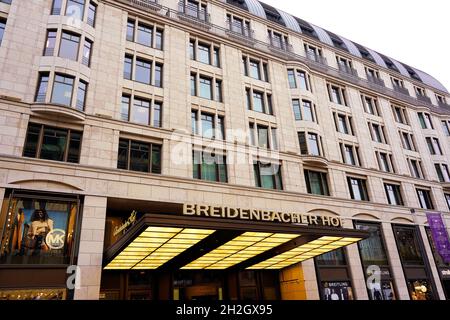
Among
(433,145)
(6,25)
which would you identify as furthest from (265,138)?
(433,145)

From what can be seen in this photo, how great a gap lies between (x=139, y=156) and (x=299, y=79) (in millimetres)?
18696

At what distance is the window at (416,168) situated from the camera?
38156mm

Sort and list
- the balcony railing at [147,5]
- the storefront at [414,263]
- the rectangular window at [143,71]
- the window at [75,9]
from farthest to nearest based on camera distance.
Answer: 1. the storefront at [414,263]
2. the balcony railing at [147,5]
3. the rectangular window at [143,71]
4. the window at [75,9]

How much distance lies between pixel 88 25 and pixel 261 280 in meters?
22.6

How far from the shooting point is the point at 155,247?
1722 centimetres

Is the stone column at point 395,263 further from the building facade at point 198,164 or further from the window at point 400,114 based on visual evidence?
the window at point 400,114

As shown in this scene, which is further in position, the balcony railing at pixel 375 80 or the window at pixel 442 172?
the balcony railing at pixel 375 80

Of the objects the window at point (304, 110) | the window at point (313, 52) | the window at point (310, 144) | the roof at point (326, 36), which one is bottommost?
the window at point (310, 144)

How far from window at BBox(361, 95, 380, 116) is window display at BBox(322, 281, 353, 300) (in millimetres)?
20215

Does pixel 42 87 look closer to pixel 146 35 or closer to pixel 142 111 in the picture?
pixel 142 111

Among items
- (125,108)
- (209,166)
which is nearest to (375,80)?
(209,166)

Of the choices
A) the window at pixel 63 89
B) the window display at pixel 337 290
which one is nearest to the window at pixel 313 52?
the window display at pixel 337 290

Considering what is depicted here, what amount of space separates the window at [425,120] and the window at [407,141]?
3.86 m
